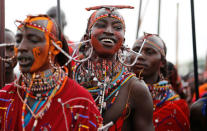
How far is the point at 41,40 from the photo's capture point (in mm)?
2623

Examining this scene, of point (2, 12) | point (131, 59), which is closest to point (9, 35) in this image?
point (2, 12)

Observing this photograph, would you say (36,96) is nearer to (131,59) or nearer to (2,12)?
(2,12)

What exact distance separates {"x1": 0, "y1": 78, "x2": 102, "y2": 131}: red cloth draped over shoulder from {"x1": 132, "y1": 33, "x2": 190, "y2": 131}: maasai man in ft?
6.08

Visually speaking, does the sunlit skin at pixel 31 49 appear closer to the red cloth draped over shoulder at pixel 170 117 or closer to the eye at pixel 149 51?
the eye at pixel 149 51

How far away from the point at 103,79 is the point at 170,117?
1.62 m

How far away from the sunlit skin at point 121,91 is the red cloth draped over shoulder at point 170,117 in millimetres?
1245

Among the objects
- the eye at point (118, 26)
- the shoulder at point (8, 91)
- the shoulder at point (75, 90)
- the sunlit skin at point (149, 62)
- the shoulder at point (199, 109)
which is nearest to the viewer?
the shoulder at point (75, 90)

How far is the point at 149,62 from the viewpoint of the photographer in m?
4.45

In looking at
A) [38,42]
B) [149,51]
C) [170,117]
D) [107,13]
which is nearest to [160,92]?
[170,117]

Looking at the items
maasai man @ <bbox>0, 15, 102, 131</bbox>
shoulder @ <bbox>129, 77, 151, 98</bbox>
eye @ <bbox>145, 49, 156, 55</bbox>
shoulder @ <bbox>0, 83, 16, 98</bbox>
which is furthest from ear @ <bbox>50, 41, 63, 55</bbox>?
eye @ <bbox>145, 49, 156, 55</bbox>

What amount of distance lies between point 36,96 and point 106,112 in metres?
0.84

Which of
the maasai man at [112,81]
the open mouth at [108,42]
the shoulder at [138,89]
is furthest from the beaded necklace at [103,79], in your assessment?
the open mouth at [108,42]

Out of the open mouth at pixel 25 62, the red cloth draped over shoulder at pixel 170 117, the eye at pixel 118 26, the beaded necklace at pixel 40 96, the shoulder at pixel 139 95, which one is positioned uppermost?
the eye at pixel 118 26

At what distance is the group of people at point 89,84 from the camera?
258 cm
